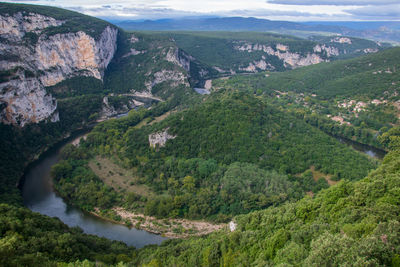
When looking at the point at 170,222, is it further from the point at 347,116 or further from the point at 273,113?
the point at 347,116

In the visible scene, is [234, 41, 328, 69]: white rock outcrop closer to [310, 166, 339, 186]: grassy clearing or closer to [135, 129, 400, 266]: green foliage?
[310, 166, 339, 186]: grassy clearing

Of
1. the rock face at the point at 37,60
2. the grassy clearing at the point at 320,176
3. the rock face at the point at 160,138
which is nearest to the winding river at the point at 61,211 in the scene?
the rock face at the point at 37,60

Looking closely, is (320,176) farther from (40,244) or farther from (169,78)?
(169,78)

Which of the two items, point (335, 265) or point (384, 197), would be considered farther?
point (384, 197)

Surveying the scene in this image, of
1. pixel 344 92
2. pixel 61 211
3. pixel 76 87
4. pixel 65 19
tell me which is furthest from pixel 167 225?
pixel 65 19

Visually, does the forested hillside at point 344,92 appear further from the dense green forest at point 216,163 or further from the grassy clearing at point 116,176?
the grassy clearing at point 116,176

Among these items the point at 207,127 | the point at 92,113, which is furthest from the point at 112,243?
the point at 92,113
